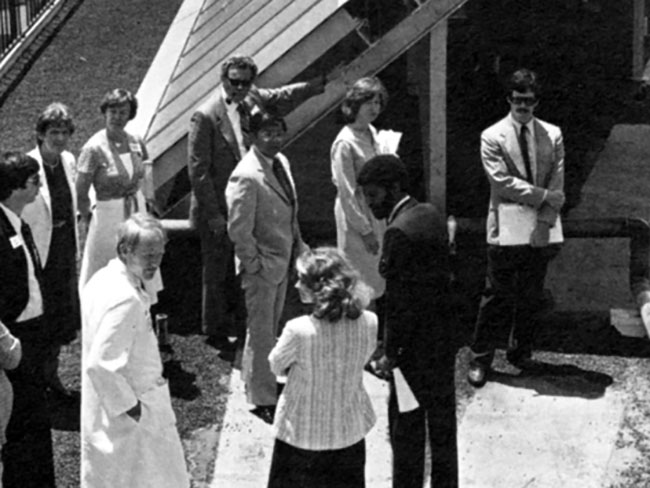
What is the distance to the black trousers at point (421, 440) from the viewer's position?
744 cm

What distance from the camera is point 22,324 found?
769 centimetres

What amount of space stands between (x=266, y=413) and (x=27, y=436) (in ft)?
5.87

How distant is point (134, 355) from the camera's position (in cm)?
659

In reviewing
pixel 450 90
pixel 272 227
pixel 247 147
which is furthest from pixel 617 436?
pixel 450 90

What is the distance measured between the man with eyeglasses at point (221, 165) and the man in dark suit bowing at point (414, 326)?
1.95m

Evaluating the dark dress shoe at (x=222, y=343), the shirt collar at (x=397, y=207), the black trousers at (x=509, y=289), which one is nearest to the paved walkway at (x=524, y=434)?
the black trousers at (x=509, y=289)

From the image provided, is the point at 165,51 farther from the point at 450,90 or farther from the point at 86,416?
the point at 86,416

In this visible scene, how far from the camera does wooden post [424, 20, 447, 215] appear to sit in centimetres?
1073

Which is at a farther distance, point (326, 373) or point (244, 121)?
point (244, 121)

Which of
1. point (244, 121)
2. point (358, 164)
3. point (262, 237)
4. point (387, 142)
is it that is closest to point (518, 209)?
point (387, 142)

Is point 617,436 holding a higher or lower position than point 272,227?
lower

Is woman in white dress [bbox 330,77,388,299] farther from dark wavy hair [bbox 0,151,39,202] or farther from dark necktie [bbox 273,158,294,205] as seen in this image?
dark wavy hair [bbox 0,151,39,202]

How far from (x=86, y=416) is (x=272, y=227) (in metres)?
2.19

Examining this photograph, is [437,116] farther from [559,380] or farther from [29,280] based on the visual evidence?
[29,280]
